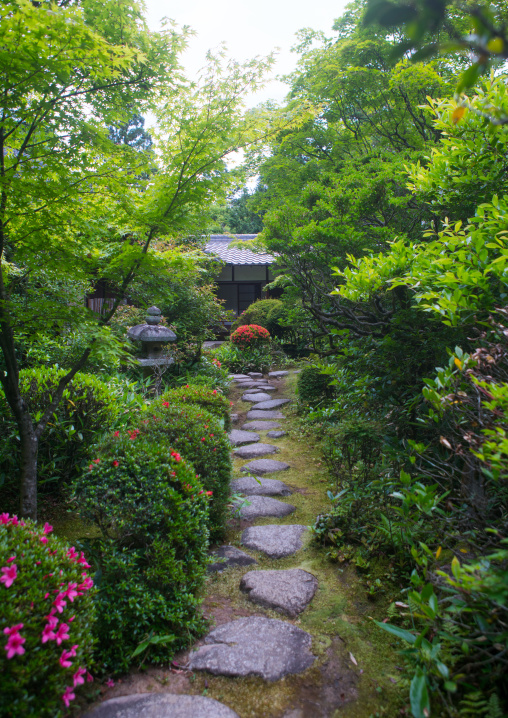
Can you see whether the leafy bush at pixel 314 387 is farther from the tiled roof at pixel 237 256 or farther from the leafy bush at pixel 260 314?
the tiled roof at pixel 237 256

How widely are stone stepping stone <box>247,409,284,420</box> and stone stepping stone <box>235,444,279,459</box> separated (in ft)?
5.12

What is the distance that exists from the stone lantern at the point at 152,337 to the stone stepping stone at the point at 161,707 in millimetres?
5377

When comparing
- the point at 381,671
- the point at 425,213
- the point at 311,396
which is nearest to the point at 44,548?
the point at 381,671

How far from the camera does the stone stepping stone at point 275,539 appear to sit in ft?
9.90

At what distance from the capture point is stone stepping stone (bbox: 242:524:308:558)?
3.02 m

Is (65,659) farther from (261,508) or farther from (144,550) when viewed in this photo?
(261,508)

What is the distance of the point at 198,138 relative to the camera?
111 inches

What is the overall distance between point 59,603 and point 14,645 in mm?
205

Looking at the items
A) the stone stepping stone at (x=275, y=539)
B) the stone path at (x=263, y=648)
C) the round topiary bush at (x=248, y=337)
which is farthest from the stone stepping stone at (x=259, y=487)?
the round topiary bush at (x=248, y=337)

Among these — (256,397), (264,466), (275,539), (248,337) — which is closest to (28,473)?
(275,539)

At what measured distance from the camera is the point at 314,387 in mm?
6934

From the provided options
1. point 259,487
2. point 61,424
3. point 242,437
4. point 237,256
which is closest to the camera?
point 61,424

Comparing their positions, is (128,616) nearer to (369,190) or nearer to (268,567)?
(268,567)

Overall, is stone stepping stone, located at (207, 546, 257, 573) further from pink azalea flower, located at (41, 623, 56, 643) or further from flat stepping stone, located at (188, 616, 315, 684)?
pink azalea flower, located at (41, 623, 56, 643)
